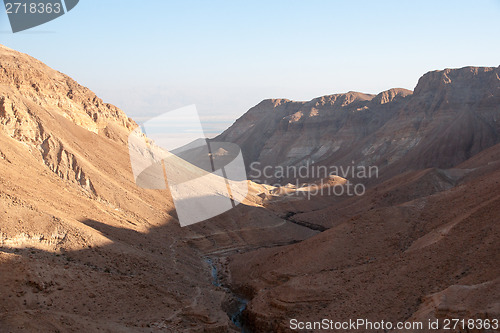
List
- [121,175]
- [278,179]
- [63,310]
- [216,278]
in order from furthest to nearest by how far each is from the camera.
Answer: [278,179] < [121,175] < [216,278] < [63,310]

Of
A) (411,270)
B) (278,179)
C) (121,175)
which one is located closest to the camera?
(411,270)

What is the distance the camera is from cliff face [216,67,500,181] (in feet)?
252

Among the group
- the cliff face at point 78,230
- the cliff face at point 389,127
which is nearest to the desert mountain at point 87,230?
the cliff face at point 78,230

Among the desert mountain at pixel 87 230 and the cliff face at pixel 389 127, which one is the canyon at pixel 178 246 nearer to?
the desert mountain at pixel 87 230

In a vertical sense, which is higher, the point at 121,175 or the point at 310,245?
the point at 121,175

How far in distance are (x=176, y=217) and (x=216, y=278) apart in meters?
9.62

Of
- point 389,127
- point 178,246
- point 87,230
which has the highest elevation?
point 87,230

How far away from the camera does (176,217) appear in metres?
37.6

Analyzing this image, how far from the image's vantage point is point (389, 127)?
9350 cm

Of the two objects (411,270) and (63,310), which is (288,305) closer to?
(411,270)

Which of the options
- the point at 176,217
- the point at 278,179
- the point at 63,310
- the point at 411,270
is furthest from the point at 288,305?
the point at 278,179

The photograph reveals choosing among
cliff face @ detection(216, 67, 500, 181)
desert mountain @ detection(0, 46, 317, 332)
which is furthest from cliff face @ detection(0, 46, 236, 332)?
cliff face @ detection(216, 67, 500, 181)

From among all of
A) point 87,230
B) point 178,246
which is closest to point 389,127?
point 178,246

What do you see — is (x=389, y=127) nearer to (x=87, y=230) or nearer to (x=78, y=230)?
(x=87, y=230)
